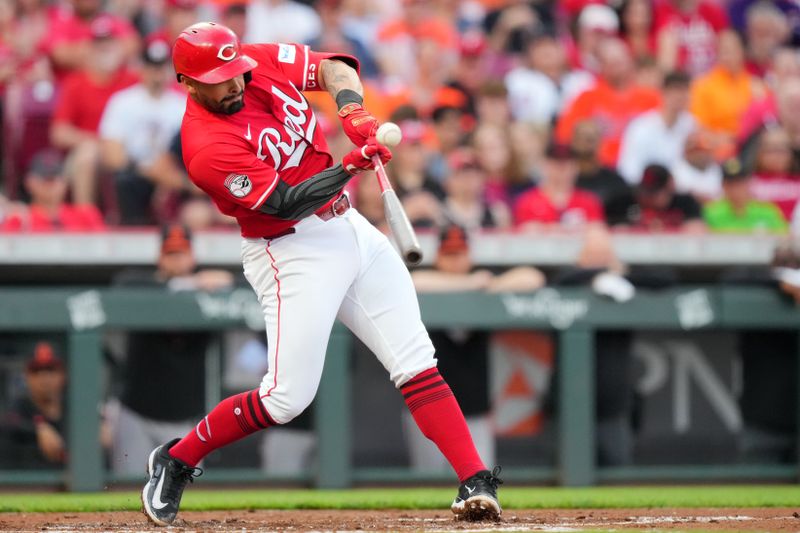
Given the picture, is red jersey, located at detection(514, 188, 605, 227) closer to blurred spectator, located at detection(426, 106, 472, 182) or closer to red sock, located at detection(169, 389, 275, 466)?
blurred spectator, located at detection(426, 106, 472, 182)

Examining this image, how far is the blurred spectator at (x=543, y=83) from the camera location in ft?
31.2

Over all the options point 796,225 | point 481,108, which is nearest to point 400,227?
point 796,225

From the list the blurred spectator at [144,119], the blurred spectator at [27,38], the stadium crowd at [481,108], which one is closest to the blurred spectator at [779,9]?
the stadium crowd at [481,108]

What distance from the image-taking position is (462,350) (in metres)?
7.08

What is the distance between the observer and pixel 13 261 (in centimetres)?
743

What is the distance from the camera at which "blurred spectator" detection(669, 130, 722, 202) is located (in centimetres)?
880

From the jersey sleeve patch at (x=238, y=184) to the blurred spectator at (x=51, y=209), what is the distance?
140 inches

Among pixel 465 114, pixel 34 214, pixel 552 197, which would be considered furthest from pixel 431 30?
pixel 34 214

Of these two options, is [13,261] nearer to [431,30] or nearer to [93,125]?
[93,125]

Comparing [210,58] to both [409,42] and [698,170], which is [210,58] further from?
[409,42]

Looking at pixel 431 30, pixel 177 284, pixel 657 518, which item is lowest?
pixel 657 518

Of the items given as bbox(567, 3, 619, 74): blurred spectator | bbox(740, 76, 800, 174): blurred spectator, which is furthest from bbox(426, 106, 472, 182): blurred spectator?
bbox(740, 76, 800, 174): blurred spectator

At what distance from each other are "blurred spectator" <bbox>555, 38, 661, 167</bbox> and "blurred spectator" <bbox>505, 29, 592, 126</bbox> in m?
0.14

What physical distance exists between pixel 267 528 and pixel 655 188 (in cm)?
422
